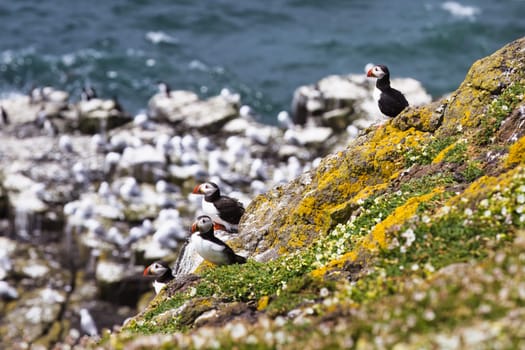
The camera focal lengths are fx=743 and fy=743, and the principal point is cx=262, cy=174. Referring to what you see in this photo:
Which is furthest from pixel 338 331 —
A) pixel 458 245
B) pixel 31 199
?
pixel 31 199

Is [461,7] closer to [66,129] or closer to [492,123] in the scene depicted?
[66,129]

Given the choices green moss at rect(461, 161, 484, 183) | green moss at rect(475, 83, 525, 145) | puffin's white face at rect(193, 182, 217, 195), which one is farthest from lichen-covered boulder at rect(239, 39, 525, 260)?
puffin's white face at rect(193, 182, 217, 195)

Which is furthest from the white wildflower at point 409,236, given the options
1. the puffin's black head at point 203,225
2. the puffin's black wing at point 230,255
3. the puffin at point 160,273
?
the puffin at point 160,273

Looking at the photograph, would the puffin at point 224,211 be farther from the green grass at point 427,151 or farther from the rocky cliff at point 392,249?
the green grass at point 427,151

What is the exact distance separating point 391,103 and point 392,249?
4.76 meters

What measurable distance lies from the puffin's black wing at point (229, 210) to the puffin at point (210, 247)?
1.94 meters

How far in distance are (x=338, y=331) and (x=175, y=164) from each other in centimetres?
2407

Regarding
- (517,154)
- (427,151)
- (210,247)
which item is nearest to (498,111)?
(427,151)

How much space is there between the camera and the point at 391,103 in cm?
1116

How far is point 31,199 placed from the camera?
2625 centimetres

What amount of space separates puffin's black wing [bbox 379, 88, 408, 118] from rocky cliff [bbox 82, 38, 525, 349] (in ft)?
2.14

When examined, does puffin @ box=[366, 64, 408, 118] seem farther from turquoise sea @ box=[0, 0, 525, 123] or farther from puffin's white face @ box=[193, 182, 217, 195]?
turquoise sea @ box=[0, 0, 525, 123]

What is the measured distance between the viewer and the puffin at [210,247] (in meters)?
9.34

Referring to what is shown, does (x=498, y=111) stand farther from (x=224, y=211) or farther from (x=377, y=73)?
(x=224, y=211)
